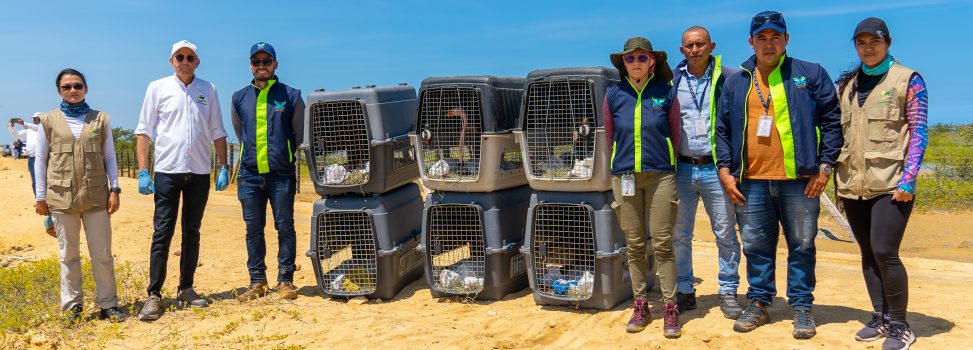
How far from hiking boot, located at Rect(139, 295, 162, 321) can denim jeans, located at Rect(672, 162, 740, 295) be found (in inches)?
162

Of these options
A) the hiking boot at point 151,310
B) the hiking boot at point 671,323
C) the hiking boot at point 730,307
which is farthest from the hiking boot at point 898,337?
the hiking boot at point 151,310

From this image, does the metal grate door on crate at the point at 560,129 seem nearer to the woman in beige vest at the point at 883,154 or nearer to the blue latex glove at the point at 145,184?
the woman in beige vest at the point at 883,154

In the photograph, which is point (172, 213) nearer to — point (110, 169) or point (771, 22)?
point (110, 169)

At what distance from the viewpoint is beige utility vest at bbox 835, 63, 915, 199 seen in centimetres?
419

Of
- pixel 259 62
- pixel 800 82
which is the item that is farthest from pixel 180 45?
pixel 800 82

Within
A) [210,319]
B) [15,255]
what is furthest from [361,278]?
[15,255]

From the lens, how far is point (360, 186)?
608cm

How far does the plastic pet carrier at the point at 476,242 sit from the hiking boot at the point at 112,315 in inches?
97.8

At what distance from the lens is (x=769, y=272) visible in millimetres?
4855

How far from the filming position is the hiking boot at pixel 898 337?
4.39 metres

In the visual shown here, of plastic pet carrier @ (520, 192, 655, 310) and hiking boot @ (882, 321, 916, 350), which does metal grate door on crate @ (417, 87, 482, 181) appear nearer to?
plastic pet carrier @ (520, 192, 655, 310)

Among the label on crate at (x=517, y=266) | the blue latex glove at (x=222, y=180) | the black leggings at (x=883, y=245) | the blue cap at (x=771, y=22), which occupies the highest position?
the blue cap at (x=771, y=22)

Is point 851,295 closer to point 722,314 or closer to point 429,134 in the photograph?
point 722,314

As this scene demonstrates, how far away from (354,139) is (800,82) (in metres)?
3.53
